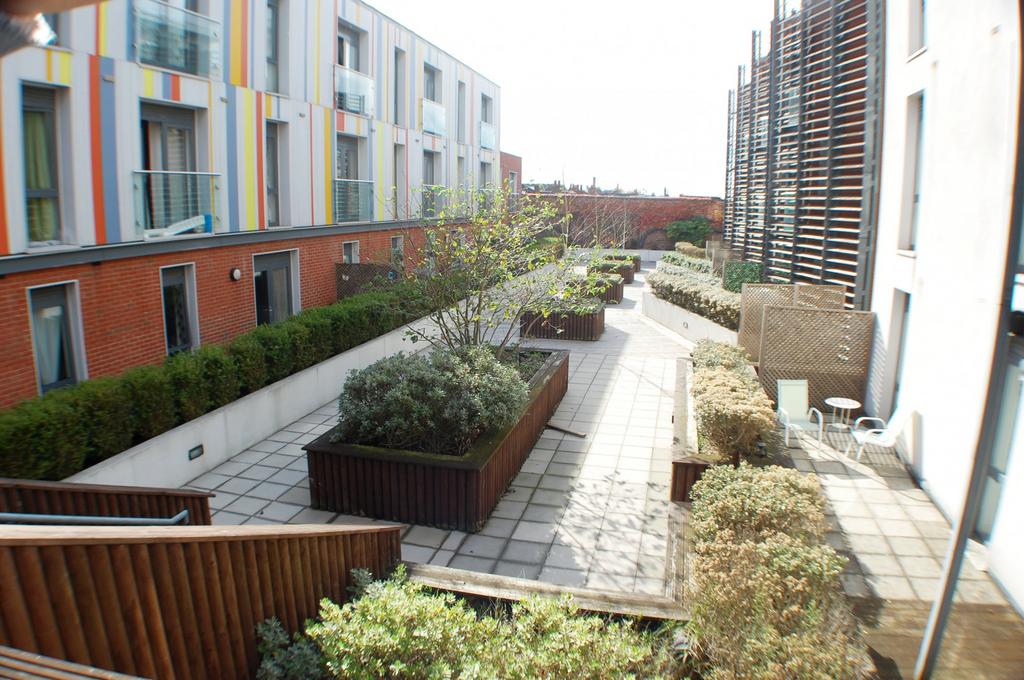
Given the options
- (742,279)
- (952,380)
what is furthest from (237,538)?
(742,279)

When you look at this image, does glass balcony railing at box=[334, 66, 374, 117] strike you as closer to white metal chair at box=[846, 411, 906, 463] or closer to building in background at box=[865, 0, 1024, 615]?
building in background at box=[865, 0, 1024, 615]

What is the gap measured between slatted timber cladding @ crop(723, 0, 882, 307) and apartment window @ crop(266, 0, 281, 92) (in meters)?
9.72

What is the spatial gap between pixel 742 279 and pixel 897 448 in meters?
8.72

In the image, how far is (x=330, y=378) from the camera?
35.4 ft

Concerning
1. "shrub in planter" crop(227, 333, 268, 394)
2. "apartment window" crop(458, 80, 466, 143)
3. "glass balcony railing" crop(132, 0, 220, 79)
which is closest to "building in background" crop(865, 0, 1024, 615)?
"shrub in planter" crop(227, 333, 268, 394)

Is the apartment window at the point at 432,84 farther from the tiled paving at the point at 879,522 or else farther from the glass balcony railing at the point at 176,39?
the tiled paving at the point at 879,522

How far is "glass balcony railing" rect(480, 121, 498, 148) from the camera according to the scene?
24.6 m

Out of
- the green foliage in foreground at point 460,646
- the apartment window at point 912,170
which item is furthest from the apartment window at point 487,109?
the green foliage in foreground at point 460,646

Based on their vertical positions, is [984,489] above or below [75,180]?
below

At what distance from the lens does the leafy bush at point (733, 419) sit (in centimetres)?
629

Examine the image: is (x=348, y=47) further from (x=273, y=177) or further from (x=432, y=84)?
(x=432, y=84)

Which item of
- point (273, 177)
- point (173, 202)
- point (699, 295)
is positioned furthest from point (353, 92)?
point (699, 295)

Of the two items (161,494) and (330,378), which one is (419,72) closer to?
(330,378)

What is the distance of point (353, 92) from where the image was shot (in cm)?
1545
